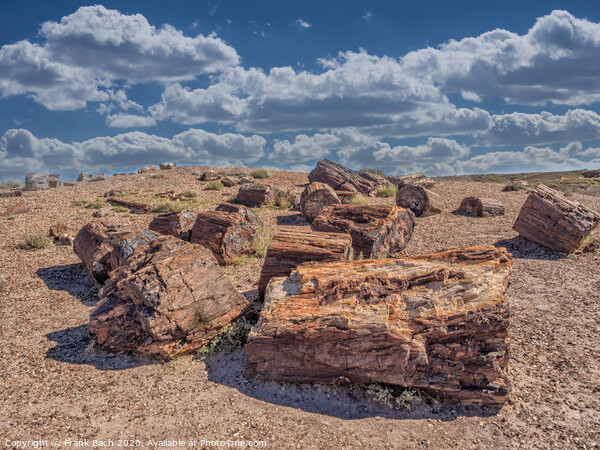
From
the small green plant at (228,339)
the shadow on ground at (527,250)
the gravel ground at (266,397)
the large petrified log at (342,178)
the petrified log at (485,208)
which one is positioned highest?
the large petrified log at (342,178)

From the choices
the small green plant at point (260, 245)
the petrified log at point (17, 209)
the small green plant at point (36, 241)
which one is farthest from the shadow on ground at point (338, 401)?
the petrified log at point (17, 209)

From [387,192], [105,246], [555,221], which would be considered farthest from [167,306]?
[387,192]

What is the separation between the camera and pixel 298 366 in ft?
19.2

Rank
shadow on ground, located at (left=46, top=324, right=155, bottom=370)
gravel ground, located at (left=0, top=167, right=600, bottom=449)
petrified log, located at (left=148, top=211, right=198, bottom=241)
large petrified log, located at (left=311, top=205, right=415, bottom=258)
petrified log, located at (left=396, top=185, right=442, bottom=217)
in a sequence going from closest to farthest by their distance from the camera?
1. gravel ground, located at (left=0, top=167, right=600, bottom=449)
2. shadow on ground, located at (left=46, top=324, right=155, bottom=370)
3. large petrified log, located at (left=311, top=205, right=415, bottom=258)
4. petrified log, located at (left=148, top=211, right=198, bottom=241)
5. petrified log, located at (left=396, top=185, right=442, bottom=217)

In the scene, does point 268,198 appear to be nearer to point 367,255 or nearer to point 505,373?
point 367,255

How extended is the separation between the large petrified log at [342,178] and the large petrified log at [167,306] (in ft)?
48.5

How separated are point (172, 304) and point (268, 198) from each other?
518 inches

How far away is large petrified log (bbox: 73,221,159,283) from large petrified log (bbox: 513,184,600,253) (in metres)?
10.7

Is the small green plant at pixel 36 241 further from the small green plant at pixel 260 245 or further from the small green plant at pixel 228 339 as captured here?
the small green plant at pixel 228 339

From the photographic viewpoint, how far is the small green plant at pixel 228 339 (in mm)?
6854

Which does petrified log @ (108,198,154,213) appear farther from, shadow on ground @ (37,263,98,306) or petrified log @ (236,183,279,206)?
shadow on ground @ (37,263,98,306)

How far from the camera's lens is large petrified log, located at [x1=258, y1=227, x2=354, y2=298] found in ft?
26.7

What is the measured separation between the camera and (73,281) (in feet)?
36.7

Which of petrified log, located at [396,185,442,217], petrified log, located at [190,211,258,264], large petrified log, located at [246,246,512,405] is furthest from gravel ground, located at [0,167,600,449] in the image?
petrified log, located at [396,185,442,217]
